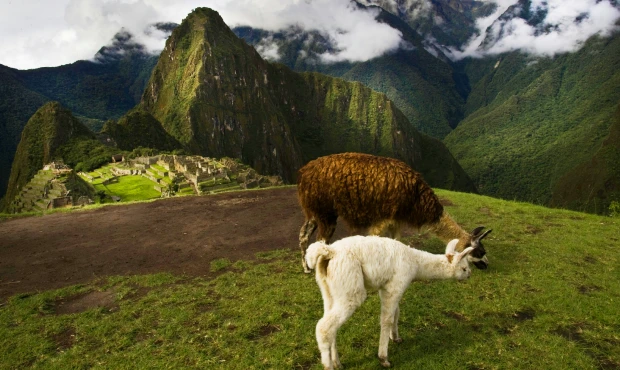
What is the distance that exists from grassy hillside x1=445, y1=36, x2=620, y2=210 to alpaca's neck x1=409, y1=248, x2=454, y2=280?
288 feet

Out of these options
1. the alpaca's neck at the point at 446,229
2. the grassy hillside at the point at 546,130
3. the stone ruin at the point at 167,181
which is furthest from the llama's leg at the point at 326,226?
the grassy hillside at the point at 546,130

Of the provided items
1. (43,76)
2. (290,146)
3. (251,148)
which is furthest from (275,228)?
(43,76)

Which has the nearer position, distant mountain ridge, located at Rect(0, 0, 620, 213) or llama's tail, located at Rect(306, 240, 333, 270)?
llama's tail, located at Rect(306, 240, 333, 270)

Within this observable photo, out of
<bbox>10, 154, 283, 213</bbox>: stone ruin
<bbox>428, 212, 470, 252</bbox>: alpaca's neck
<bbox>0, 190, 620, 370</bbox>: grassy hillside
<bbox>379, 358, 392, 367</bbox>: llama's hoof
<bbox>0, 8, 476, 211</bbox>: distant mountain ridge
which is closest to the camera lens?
<bbox>379, 358, 392, 367</bbox>: llama's hoof

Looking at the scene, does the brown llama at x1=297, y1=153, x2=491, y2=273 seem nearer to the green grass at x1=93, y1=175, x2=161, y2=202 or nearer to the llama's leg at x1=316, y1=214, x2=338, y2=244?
the llama's leg at x1=316, y1=214, x2=338, y2=244

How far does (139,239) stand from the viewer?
34.4 feet

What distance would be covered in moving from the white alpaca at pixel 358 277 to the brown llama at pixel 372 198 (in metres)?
1.90

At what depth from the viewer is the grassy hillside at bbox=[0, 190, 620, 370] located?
457cm

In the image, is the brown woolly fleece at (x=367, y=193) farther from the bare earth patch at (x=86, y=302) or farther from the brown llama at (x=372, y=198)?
the bare earth patch at (x=86, y=302)

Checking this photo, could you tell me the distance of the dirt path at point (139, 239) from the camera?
27.1 ft

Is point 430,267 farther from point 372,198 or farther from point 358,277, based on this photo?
point 372,198

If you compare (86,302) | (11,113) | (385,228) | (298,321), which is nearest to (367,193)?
(385,228)

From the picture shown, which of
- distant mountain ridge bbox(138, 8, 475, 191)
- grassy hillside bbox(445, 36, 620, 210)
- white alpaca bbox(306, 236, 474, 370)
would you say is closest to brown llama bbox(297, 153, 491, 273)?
white alpaca bbox(306, 236, 474, 370)

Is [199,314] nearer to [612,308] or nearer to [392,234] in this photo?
[392,234]
